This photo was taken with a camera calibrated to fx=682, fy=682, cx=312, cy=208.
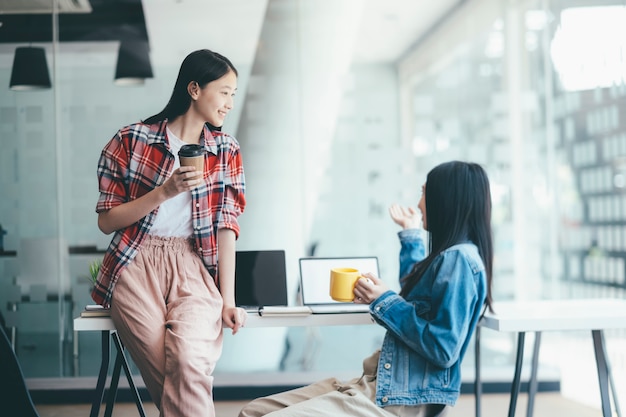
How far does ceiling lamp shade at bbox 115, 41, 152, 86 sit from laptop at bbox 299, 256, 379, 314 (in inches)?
76.2

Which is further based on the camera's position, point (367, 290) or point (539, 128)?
point (539, 128)

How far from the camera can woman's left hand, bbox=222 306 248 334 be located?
215 centimetres

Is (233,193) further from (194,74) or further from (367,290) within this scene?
(367,290)

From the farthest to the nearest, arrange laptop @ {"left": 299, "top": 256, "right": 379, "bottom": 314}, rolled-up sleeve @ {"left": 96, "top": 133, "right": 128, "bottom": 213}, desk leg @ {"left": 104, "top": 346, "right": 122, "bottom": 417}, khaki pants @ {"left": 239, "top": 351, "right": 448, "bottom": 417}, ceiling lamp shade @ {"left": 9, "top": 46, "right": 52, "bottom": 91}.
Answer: ceiling lamp shade @ {"left": 9, "top": 46, "right": 52, "bottom": 91} → laptop @ {"left": 299, "top": 256, "right": 379, "bottom": 314} → desk leg @ {"left": 104, "top": 346, "right": 122, "bottom": 417} → rolled-up sleeve @ {"left": 96, "top": 133, "right": 128, "bottom": 213} → khaki pants @ {"left": 239, "top": 351, "right": 448, "bottom": 417}

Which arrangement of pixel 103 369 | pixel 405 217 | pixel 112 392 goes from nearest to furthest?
1. pixel 103 369
2. pixel 112 392
3. pixel 405 217

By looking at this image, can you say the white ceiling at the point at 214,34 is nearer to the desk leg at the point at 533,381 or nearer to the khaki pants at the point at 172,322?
the desk leg at the point at 533,381

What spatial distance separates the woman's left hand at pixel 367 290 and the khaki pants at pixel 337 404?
0.64 feet

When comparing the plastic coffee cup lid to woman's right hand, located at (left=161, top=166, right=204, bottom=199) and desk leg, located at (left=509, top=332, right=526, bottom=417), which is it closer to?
woman's right hand, located at (left=161, top=166, right=204, bottom=199)

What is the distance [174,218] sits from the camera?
2150 millimetres

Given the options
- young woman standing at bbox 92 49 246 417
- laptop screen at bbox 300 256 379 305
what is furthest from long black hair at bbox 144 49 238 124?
laptop screen at bbox 300 256 379 305

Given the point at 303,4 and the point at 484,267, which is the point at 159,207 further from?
the point at 303,4

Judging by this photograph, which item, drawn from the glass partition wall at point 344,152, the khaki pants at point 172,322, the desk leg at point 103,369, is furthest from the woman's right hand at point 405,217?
the glass partition wall at point 344,152

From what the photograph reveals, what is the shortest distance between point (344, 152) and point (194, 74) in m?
2.13

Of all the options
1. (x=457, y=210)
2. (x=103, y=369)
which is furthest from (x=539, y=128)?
(x=103, y=369)
